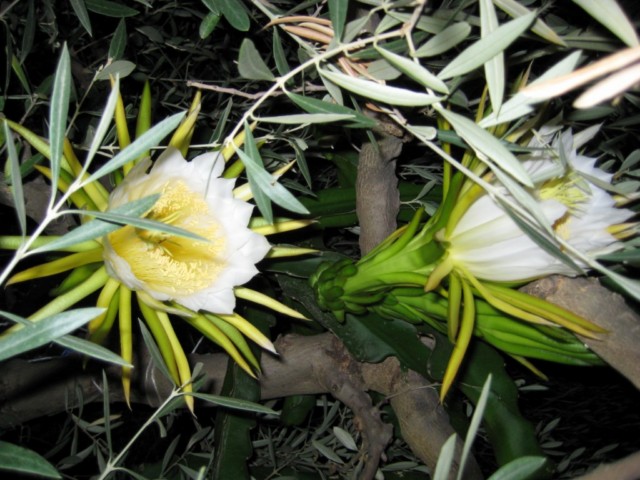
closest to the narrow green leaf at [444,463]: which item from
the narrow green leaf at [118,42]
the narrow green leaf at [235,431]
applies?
the narrow green leaf at [235,431]

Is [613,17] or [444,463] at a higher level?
[613,17]

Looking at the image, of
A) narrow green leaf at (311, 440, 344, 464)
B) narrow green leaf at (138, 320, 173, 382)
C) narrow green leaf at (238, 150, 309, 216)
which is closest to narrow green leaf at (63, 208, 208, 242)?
narrow green leaf at (238, 150, 309, 216)

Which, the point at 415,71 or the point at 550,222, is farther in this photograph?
the point at 550,222

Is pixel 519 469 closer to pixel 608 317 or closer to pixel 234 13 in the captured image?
pixel 608 317

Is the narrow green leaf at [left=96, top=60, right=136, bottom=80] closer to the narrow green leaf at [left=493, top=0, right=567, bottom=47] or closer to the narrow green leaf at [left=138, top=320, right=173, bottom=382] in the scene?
the narrow green leaf at [left=138, top=320, right=173, bottom=382]

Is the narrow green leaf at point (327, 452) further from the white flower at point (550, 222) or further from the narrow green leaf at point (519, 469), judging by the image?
the narrow green leaf at point (519, 469)

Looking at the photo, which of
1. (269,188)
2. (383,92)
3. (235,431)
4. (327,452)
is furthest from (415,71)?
(327,452)

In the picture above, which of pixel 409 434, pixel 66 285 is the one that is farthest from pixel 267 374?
pixel 66 285
